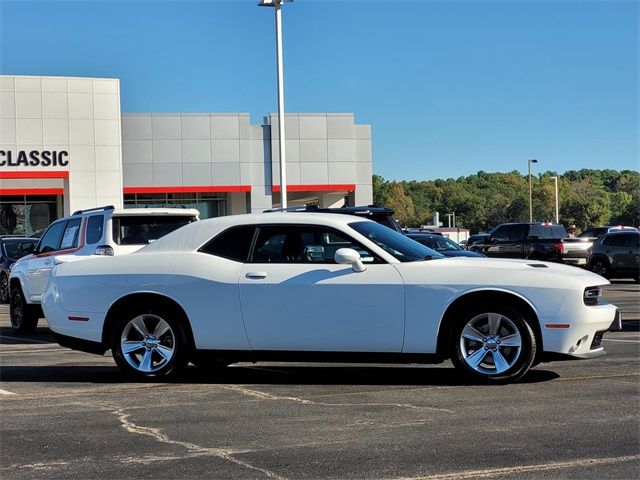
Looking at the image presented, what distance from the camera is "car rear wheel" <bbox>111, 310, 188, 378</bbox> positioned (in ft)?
30.5

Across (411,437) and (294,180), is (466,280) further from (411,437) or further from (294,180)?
(294,180)

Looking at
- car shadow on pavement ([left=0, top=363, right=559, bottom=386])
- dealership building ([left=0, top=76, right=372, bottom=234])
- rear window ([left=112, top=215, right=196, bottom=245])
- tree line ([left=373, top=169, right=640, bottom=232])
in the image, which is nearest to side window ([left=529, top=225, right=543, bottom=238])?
dealership building ([left=0, top=76, right=372, bottom=234])

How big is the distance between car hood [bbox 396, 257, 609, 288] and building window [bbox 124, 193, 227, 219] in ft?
133

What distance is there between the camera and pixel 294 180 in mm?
47938

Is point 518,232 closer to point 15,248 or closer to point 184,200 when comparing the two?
point 15,248

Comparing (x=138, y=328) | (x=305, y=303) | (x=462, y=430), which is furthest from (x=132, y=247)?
(x=462, y=430)

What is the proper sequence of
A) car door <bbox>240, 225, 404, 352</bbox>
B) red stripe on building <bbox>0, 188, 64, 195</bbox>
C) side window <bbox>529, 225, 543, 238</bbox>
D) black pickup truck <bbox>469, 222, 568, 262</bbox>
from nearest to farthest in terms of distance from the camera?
1. car door <bbox>240, 225, 404, 352</bbox>
2. black pickup truck <bbox>469, 222, 568, 262</bbox>
3. side window <bbox>529, 225, 543, 238</bbox>
4. red stripe on building <bbox>0, 188, 64, 195</bbox>

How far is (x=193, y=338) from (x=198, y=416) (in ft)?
5.92

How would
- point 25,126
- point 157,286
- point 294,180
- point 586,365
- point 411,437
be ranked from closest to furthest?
1. point 411,437
2. point 157,286
3. point 586,365
4. point 25,126
5. point 294,180

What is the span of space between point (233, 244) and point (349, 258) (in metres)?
1.27

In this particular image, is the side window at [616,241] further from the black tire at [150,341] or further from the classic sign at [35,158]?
the classic sign at [35,158]

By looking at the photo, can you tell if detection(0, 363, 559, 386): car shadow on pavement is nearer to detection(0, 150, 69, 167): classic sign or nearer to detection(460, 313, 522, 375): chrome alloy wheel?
detection(460, 313, 522, 375): chrome alloy wheel

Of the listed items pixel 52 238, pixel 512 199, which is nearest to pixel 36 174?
pixel 52 238

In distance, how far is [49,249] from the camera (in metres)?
15.3
